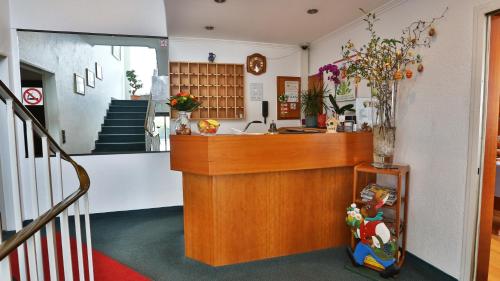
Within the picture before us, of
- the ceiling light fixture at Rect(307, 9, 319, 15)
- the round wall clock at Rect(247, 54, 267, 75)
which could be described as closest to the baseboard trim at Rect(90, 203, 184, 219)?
the round wall clock at Rect(247, 54, 267, 75)

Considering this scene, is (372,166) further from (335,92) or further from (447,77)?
(335,92)

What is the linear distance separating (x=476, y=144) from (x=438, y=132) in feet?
1.02

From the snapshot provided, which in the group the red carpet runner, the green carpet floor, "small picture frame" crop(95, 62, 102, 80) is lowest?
the green carpet floor

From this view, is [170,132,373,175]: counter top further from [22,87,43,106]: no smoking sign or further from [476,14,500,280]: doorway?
Result: [22,87,43,106]: no smoking sign

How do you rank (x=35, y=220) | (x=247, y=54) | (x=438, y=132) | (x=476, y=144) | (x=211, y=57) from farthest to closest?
(x=247, y=54)
(x=211, y=57)
(x=438, y=132)
(x=476, y=144)
(x=35, y=220)

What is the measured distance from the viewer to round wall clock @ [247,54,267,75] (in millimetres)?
4273

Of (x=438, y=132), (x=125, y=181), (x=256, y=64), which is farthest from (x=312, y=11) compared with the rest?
(x=125, y=181)

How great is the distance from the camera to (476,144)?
199 cm

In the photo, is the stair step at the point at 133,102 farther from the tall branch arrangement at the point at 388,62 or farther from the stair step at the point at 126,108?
the tall branch arrangement at the point at 388,62

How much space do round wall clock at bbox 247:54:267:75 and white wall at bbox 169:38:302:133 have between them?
0.06m

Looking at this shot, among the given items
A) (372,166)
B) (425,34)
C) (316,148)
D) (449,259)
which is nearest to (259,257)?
(316,148)

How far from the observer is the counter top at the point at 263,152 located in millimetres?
2295

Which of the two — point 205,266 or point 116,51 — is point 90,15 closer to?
point 116,51

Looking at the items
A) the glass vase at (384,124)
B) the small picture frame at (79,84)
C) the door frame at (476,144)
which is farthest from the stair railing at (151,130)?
the door frame at (476,144)
